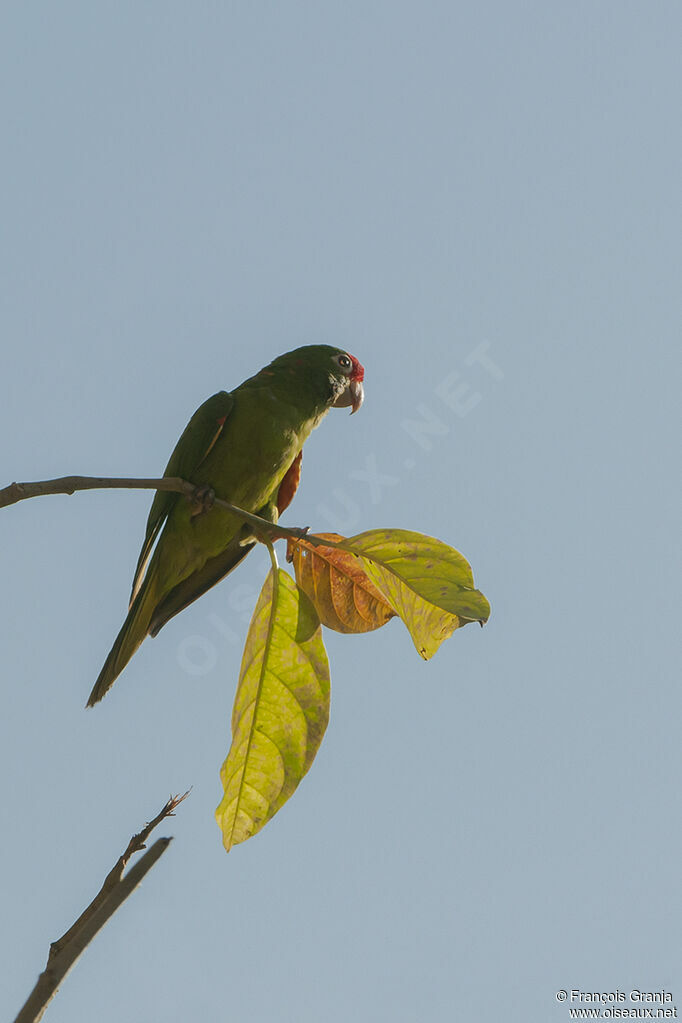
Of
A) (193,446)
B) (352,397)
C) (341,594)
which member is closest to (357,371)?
(352,397)

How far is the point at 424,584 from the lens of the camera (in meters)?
2.29

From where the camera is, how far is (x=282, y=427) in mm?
4215

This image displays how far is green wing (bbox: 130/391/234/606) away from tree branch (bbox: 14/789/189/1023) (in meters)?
2.30

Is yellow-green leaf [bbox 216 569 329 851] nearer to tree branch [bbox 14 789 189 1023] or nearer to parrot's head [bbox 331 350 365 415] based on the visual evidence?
tree branch [bbox 14 789 189 1023]

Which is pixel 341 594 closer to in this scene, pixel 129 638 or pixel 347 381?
pixel 129 638

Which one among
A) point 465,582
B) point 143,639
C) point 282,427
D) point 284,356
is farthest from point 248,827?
point 284,356

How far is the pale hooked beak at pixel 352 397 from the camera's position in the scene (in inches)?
196

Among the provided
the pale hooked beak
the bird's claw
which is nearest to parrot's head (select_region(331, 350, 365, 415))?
the pale hooked beak

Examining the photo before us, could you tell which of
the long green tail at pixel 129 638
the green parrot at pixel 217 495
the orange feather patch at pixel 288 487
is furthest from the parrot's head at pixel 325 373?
the long green tail at pixel 129 638

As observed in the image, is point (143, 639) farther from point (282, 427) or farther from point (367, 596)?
point (367, 596)

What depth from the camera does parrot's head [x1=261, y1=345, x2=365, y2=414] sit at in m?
4.66

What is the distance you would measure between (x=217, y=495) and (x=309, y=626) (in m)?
1.69

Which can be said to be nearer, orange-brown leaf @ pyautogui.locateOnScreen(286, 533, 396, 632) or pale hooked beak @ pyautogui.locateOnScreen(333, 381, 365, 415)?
orange-brown leaf @ pyautogui.locateOnScreen(286, 533, 396, 632)

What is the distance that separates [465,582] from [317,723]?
19.3 inches
